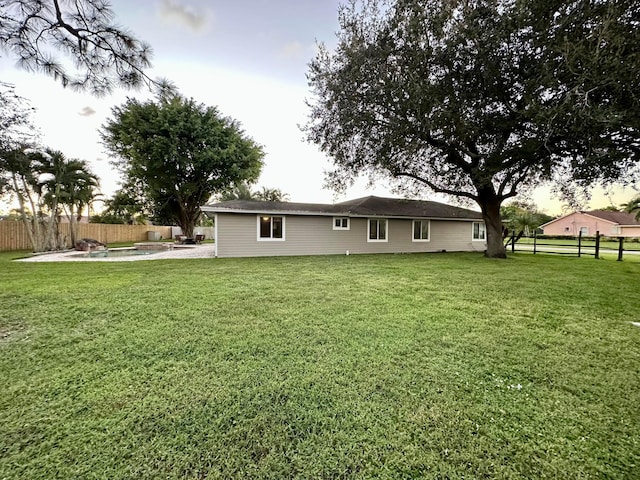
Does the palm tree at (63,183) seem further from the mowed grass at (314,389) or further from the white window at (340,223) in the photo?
the white window at (340,223)

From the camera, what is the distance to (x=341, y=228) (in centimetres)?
1343

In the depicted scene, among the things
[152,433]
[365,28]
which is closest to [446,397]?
[152,433]

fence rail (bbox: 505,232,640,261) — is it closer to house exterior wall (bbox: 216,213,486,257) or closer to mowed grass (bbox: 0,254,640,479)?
house exterior wall (bbox: 216,213,486,257)

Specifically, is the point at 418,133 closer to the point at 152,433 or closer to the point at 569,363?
the point at 569,363

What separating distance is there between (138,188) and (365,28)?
774 inches

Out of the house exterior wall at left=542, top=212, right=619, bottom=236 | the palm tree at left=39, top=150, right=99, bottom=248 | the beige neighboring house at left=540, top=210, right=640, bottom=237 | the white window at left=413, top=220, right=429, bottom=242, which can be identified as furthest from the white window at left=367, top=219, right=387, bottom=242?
the house exterior wall at left=542, top=212, right=619, bottom=236

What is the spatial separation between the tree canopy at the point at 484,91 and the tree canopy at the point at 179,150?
8.86 meters

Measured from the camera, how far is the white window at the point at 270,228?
11922 millimetres

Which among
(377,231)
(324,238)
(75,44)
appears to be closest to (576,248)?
(377,231)

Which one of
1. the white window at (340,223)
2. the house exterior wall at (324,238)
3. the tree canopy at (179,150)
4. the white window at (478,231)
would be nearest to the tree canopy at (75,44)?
the house exterior wall at (324,238)

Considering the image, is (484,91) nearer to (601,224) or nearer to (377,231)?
(377,231)

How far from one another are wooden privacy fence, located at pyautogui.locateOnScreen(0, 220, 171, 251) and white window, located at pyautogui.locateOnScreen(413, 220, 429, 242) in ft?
64.8

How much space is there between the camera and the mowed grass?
1528mm

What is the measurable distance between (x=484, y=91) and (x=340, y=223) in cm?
757
